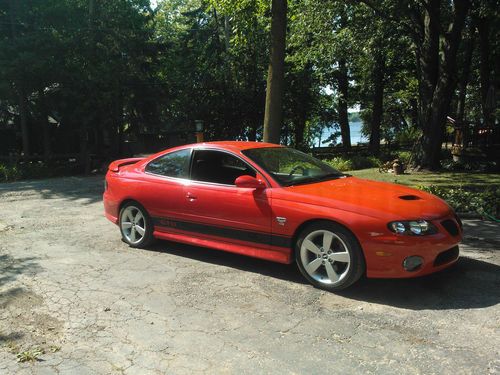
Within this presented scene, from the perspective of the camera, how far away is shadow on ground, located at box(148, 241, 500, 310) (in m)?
4.38

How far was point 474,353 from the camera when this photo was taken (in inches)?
136

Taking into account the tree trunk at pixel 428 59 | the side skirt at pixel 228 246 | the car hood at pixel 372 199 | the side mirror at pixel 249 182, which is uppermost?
the tree trunk at pixel 428 59

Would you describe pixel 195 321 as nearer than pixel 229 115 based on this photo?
Yes

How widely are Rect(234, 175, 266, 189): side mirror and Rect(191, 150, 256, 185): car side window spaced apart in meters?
0.35

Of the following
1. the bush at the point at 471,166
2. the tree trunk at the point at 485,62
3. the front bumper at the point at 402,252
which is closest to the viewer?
the front bumper at the point at 402,252

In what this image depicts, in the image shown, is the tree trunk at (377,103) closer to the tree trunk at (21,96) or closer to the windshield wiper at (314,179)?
the tree trunk at (21,96)

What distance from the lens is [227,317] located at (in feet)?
13.8

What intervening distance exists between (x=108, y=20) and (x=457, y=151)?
51.3ft

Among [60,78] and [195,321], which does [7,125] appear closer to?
[60,78]

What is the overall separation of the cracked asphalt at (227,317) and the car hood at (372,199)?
0.77 meters

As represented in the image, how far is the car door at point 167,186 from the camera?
6012 mm

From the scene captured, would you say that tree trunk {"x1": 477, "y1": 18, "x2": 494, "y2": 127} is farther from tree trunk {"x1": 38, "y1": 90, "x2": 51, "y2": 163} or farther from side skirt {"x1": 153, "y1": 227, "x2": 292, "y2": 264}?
tree trunk {"x1": 38, "y1": 90, "x2": 51, "y2": 163}

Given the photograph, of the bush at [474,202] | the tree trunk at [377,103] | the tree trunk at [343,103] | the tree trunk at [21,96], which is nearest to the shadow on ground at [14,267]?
the bush at [474,202]

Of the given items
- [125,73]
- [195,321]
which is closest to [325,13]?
[125,73]
